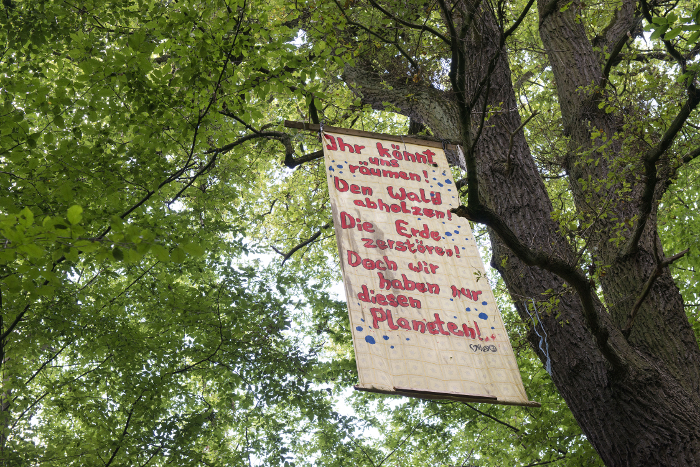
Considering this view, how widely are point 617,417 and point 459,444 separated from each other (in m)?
5.62

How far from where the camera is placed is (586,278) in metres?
3.26

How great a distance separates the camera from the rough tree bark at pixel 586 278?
3.30 metres

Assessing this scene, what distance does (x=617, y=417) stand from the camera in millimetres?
3402

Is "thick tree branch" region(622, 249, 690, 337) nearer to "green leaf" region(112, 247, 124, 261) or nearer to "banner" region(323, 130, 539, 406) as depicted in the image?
"banner" region(323, 130, 539, 406)

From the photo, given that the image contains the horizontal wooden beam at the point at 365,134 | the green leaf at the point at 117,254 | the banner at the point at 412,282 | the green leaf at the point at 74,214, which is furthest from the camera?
the horizontal wooden beam at the point at 365,134

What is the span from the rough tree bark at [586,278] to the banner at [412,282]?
42 centimetres

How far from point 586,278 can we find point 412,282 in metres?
1.08

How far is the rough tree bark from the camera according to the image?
3305 millimetres

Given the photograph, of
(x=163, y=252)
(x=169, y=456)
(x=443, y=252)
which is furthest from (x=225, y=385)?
(x=163, y=252)

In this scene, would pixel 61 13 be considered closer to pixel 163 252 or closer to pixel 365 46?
pixel 365 46

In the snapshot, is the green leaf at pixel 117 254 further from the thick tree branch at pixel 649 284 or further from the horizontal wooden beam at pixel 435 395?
the thick tree branch at pixel 649 284

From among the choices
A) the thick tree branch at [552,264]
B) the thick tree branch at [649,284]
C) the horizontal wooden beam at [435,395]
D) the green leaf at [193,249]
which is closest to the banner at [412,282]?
the horizontal wooden beam at [435,395]

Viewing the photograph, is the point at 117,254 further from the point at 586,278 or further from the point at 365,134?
the point at 365,134

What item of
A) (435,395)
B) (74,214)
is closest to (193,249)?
(74,214)
